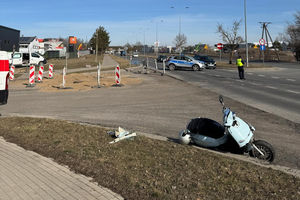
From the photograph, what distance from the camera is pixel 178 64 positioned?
34.0m

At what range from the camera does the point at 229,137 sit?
5934 millimetres

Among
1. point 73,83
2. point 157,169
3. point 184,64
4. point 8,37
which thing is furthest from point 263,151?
point 8,37

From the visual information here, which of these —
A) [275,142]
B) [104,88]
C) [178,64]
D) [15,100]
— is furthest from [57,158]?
[178,64]

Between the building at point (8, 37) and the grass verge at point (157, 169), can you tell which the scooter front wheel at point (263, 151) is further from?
the building at point (8, 37)

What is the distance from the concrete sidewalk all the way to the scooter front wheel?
2.83 metres

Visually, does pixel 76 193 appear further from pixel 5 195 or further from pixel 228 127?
pixel 228 127

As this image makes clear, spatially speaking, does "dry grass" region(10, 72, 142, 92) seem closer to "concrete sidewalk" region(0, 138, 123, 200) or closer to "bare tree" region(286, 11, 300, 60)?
"concrete sidewalk" region(0, 138, 123, 200)

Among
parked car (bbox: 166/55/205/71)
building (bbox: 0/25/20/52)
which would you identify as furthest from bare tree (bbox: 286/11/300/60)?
building (bbox: 0/25/20/52)

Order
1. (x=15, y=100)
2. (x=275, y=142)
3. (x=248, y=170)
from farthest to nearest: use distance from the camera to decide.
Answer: (x=15, y=100) → (x=275, y=142) → (x=248, y=170)

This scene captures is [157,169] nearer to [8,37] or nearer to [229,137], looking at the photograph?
[229,137]

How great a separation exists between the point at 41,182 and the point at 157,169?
5.54 feet

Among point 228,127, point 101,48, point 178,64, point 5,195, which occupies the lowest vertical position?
point 5,195

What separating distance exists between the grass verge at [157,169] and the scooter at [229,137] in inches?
13.8

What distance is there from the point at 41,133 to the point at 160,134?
108 inches
